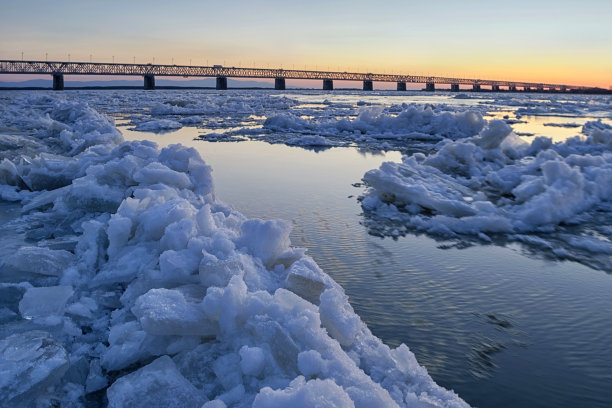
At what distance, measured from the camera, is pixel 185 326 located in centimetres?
227

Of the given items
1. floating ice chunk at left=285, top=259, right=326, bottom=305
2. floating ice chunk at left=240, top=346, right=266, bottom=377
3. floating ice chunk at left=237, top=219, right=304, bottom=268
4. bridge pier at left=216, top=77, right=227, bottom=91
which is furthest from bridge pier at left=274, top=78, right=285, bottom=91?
floating ice chunk at left=240, top=346, right=266, bottom=377

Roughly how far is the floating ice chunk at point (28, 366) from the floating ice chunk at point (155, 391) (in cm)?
31

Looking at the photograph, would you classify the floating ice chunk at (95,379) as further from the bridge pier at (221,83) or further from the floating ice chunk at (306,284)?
the bridge pier at (221,83)

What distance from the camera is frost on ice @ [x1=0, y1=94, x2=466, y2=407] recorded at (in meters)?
1.98

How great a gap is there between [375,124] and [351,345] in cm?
1640

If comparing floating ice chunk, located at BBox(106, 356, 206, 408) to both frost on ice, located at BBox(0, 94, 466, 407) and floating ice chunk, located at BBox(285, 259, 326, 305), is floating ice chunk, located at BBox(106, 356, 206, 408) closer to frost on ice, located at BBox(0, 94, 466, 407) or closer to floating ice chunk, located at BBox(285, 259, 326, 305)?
frost on ice, located at BBox(0, 94, 466, 407)

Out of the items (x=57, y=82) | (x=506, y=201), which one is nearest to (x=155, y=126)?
(x=506, y=201)

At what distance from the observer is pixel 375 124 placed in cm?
1814

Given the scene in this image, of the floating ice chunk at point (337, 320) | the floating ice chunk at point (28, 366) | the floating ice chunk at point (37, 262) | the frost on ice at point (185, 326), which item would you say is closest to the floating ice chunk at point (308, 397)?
the frost on ice at point (185, 326)

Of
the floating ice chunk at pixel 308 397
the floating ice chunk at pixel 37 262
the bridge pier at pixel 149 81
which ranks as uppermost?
the bridge pier at pixel 149 81

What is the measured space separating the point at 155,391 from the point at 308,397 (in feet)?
2.45

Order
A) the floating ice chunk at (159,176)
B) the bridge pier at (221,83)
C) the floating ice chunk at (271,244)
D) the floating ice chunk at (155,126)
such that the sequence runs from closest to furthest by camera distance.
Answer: the floating ice chunk at (271,244) < the floating ice chunk at (159,176) < the floating ice chunk at (155,126) < the bridge pier at (221,83)

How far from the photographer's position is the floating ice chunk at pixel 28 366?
6.49 feet

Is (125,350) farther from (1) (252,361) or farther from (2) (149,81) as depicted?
(2) (149,81)
